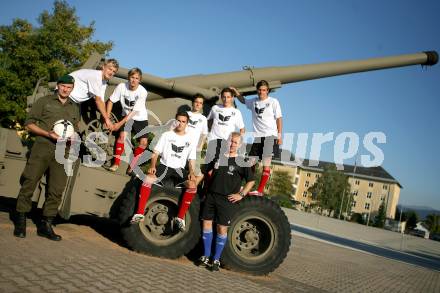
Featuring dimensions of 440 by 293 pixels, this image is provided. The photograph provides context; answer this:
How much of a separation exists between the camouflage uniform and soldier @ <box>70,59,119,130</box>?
33cm

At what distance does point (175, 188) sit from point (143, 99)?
52.5 inches

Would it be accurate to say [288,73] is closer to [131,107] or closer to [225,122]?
[225,122]

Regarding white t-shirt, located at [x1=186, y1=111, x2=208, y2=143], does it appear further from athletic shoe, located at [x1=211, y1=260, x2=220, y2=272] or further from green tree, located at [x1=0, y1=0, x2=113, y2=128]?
green tree, located at [x1=0, y1=0, x2=113, y2=128]

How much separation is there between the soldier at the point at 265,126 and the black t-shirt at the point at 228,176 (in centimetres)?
49

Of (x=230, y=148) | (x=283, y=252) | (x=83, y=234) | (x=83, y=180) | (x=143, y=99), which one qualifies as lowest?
(x=83, y=234)

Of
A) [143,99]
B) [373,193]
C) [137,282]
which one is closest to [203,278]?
[137,282]

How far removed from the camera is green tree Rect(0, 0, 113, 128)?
1620 cm

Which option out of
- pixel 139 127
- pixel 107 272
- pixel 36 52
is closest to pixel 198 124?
pixel 139 127

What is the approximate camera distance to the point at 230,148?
514cm

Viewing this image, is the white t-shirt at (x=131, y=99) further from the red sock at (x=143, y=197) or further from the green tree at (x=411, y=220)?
the green tree at (x=411, y=220)

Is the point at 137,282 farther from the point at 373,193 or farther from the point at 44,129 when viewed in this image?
the point at 373,193

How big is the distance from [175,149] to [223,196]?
87 cm

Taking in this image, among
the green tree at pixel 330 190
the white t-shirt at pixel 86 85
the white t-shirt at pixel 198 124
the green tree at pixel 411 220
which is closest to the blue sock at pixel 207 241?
the white t-shirt at pixel 198 124

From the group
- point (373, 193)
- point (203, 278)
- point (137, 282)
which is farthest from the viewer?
point (373, 193)
